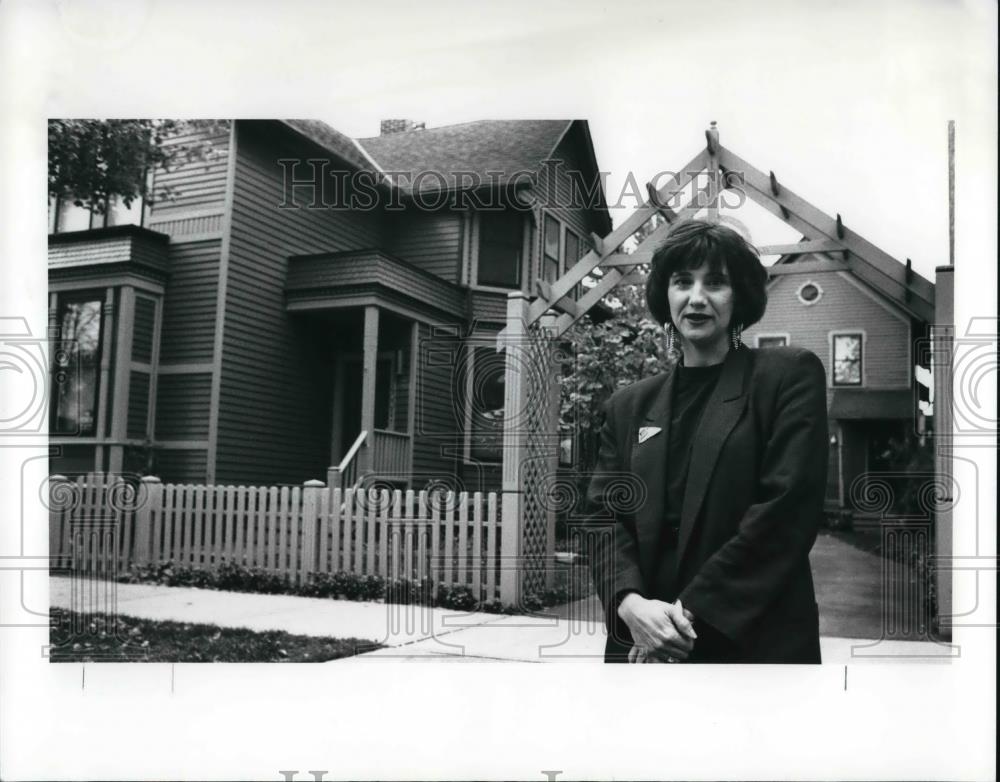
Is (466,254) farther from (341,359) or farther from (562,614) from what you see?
(562,614)

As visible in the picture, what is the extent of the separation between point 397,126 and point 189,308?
1455mm

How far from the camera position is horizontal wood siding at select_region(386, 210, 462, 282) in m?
4.46

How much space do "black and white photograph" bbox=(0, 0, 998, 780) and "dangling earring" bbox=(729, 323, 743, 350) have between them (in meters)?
0.01

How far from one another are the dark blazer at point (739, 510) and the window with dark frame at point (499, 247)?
1.37 metres

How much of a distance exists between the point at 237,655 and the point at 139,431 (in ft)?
4.18

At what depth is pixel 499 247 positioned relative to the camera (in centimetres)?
459

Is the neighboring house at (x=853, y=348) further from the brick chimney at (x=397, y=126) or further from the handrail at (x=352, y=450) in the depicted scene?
the handrail at (x=352, y=450)

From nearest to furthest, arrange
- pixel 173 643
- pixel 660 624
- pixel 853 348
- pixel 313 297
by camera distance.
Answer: pixel 660 624, pixel 853 348, pixel 173 643, pixel 313 297

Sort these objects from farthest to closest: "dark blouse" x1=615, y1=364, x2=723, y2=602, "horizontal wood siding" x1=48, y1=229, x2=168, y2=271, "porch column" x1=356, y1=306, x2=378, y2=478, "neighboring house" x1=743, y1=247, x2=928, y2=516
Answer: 1. "porch column" x1=356, y1=306, x2=378, y2=478
2. "horizontal wood siding" x1=48, y1=229, x2=168, y2=271
3. "neighboring house" x1=743, y1=247, x2=928, y2=516
4. "dark blouse" x1=615, y1=364, x2=723, y2=602

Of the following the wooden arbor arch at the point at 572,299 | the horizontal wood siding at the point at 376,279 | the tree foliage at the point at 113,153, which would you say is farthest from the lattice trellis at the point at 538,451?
the tree foliage at the point at 113,153

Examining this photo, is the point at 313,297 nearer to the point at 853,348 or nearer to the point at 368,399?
the point at 368,399

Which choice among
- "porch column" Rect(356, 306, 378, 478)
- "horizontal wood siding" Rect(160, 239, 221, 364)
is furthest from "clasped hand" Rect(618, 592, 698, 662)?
"horizontal wood siding" Rect(160, 239, 221, 364)

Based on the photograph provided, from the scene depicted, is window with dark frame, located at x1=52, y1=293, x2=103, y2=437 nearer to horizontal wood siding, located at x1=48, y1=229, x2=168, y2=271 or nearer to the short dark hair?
horizontal wood siding, located at x1=48, y1=229, x2=168, y2=271

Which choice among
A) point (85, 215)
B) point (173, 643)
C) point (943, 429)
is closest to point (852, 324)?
point (943, 429)
